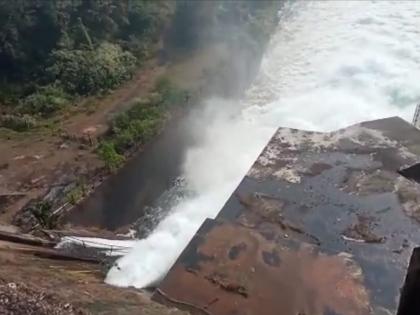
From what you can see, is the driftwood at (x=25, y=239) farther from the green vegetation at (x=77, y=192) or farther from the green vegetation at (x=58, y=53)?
the green vegetation at (x=58, y=53)

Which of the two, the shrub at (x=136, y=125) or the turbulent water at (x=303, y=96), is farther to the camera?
the shrub at (x=136, y=125)

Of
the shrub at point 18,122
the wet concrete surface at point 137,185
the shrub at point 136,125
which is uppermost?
the shrub at point 136,125

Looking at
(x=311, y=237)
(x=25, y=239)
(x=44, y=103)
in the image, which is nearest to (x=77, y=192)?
(x=25, y=239)

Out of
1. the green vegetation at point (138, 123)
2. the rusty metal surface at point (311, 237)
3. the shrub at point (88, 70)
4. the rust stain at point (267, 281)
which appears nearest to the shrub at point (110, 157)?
the green vegetation at point (138, 123)

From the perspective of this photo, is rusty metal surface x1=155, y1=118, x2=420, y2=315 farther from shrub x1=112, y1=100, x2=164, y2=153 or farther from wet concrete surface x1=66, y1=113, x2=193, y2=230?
shrub x1=112, y1=100, x2=164, y2=153

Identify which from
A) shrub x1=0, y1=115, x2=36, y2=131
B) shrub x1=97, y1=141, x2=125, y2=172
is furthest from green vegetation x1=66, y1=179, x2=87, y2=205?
shrub x1=0, y1=115, x2=36, y2=131

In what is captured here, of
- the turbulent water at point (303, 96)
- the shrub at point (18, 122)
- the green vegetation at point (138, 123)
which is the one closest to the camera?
the turbulent water at point (303, 96)

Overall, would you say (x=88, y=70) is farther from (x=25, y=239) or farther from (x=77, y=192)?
(x=25, y=239)
